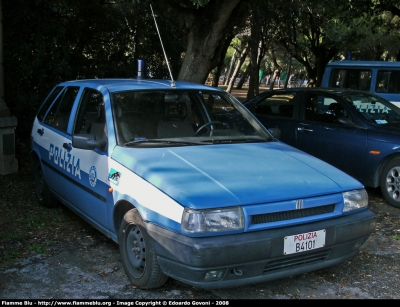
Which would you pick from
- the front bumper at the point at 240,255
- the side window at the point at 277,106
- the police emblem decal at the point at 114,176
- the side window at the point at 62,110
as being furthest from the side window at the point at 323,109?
the police emblem decal at the point at 114,176

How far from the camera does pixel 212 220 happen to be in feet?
11.2

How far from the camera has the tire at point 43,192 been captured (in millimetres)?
6137

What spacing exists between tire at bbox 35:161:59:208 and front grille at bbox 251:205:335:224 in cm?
333

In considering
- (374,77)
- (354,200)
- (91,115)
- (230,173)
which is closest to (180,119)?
(91,115)

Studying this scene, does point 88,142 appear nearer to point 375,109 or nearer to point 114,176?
point 114,176

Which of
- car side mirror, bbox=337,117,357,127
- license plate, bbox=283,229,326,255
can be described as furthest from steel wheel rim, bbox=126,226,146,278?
car side mirror, bbox=337,117,357,127

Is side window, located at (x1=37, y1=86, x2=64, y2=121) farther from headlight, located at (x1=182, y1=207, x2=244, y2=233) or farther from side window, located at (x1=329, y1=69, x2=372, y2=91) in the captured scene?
side window, located at (x1=329, y1=69, x2=372, y2=91)

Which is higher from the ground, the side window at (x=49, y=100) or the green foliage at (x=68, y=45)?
the green foliage at (x=68, y=45)

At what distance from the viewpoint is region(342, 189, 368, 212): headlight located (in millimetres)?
3910

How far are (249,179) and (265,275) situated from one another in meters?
0.69

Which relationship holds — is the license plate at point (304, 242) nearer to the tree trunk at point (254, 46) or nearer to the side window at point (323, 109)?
the side window at point (323, 109)

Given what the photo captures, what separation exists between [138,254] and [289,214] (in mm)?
1186

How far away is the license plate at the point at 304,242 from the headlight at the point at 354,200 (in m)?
0.35

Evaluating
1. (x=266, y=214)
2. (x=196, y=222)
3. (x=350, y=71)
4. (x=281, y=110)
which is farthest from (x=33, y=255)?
(x=350, y=71)
